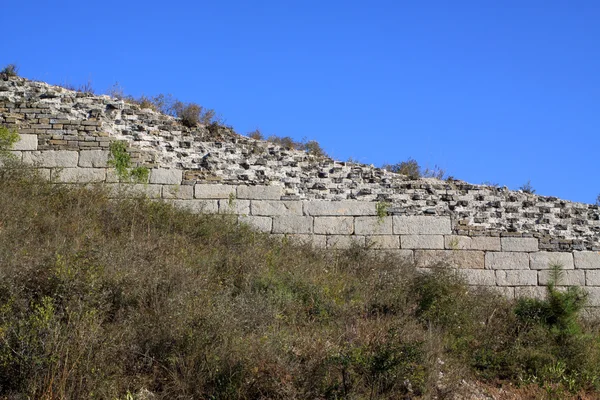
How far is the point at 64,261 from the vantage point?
8453 mm

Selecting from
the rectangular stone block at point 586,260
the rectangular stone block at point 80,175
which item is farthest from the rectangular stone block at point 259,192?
the rectangular stone block at point 586,260

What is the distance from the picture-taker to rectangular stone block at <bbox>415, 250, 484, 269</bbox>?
12609 millimetres

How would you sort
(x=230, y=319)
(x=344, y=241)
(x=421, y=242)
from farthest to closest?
1. (x=421, y=242)
2. (x=344, y=241)
3. (x=230, y=319)

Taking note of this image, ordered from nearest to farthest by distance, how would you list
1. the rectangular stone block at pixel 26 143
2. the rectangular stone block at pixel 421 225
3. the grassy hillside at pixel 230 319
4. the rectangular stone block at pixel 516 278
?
1. the grassy hillside at pixel 230 319
2. the rectangular stone block at pixel 516 278
3. the rectangular stone block at pixel 421 225
4. the rectangular stone block at pixel 26 143

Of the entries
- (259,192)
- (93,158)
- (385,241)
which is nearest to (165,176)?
(93,158)

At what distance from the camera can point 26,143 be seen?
516 inches

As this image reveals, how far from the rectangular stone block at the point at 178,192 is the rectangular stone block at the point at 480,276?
4.98 meters

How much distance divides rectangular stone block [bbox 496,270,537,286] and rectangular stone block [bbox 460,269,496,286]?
111 mm

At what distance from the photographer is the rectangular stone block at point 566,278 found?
41.8 ft

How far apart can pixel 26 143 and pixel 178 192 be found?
2.93 metres

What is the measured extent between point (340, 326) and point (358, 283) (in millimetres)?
1716

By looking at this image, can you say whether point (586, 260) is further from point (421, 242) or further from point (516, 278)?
point (421, 242)

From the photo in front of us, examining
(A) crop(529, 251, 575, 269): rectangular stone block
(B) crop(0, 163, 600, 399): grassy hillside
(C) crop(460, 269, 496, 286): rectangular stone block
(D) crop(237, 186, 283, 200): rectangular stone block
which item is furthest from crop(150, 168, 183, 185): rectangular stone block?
(A) crop(529, 251, 575, 269): rectangular stone block

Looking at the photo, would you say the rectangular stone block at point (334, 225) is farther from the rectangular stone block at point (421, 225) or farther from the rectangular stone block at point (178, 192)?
the rectangular stone block at point (178, 192)
